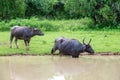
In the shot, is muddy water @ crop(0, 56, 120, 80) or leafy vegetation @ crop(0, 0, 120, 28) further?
leafy vegetation @ crop(0, 0, 120, 28)

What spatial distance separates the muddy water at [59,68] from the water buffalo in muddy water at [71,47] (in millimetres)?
272

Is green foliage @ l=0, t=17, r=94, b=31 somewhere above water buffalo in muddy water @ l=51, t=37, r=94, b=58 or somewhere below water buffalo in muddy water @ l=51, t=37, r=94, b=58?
below

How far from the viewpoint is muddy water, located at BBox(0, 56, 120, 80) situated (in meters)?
11.3

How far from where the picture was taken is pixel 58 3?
36125mm

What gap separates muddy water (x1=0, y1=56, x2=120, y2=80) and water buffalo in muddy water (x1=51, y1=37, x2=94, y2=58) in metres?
0.27

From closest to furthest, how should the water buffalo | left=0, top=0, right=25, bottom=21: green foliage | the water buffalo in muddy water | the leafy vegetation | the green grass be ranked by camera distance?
the water buffalo in muddy water < the green grass < the water buffalo < the leafy vegetation < left=0, top=0, right=25, bottom=21: green foliage

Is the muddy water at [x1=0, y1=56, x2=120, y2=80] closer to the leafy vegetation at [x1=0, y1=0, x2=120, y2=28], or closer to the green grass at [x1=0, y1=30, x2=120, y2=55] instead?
the green grass at [x1=0, y1=30, x2=120, y2=55]

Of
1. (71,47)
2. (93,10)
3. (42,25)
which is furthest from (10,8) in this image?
(71,47)

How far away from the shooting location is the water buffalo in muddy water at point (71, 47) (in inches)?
572

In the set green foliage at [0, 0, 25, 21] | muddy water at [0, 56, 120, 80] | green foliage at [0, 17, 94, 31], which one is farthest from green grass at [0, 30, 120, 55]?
green foliage at [0, 0, 25, 21]

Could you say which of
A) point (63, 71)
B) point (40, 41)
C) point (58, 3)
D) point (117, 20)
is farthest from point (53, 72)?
point (58, 3)

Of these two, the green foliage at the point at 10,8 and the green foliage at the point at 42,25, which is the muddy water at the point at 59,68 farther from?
the green foliage at the point at 10,8

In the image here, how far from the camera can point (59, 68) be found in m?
12.9

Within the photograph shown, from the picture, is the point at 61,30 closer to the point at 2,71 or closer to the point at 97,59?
the point at 97,59
